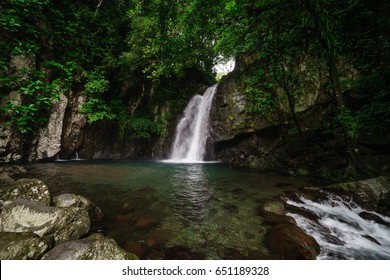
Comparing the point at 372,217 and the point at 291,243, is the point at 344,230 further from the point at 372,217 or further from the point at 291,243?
the point at 291,243

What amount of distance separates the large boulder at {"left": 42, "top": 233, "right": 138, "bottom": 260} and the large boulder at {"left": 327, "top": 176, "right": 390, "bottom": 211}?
5756 millimetres

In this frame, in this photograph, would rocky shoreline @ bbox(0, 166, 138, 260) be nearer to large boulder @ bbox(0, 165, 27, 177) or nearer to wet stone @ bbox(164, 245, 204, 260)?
wet stone @ bbox(164, 245, 204, 260)

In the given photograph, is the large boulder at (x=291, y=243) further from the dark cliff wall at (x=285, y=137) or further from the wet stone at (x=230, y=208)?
the dark cliff wall at (x=285, y=137)

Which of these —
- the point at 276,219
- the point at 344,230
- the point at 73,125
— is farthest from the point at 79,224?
the point at 73,125

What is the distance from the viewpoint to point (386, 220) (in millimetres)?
4281

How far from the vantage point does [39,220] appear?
2.87 meters

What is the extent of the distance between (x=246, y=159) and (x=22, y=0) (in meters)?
12.0

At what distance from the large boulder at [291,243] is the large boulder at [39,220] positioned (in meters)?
3.29

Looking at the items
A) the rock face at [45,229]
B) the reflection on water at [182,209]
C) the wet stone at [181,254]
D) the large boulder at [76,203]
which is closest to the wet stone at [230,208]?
the reflection on water at [182,209]

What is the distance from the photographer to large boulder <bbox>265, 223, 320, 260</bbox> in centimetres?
291

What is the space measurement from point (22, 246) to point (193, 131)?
12.5 meters

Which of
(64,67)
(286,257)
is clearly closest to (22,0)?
(64,67)

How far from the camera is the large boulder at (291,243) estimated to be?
2.91 meters

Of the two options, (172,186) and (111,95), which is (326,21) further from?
(111,95)
